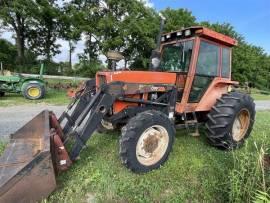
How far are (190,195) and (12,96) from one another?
1103cm

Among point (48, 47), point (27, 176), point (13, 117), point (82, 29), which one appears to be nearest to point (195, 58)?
point (27, 176)

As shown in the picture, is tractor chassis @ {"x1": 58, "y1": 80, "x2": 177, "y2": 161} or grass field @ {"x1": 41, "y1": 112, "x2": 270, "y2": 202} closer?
grass field @ {"x1": 41, "y1": 112, "x2": 270, "y2": 202}

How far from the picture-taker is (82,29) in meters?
22.2

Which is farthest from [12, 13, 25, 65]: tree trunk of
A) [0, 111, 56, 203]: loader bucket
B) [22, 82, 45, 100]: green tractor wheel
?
[0, 111, 56, 203]: loader bucket

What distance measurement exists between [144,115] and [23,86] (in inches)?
357

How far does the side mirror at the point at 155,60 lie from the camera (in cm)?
494

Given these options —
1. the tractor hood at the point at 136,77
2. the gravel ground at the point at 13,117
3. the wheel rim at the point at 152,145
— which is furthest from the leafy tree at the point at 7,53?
the wheel rim at the point at 152,145

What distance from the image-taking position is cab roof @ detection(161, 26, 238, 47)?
4.52m

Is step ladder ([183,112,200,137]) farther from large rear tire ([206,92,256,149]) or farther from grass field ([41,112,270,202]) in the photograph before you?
grass field ([41,112,270,202])

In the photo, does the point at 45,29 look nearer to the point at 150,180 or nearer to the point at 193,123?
the point at 193,123

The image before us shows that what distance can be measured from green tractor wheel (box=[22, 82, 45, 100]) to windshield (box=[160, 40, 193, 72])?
7744 mm

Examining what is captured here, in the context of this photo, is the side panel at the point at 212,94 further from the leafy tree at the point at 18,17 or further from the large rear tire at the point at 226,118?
the leafy tree at the point at 18,17

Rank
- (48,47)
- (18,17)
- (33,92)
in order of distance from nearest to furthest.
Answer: (33,92) → (18,17) → (48,47)

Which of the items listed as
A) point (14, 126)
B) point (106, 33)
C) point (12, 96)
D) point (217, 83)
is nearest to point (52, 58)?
point (106, 33)
